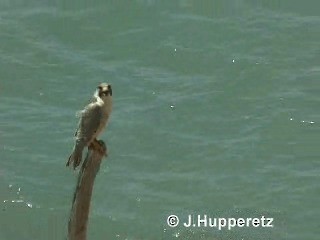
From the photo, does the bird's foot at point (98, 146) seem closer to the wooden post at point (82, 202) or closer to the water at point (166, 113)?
the wooden post at point (82, 202)

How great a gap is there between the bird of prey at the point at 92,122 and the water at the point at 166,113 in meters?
4.00

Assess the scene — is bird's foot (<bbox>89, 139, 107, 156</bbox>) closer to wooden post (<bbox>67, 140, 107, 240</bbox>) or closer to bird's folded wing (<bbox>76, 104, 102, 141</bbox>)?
bird's folded wing (<bbox>76, 104, 102, 141</bbox>)

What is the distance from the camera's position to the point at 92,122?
29.9 ft

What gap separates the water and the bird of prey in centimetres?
400

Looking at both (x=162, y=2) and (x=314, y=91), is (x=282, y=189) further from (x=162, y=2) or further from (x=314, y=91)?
(x=162, y=2)

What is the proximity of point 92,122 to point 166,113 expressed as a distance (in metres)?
6.22

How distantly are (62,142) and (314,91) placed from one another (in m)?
3.93

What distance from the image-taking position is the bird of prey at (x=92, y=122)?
8812 mm

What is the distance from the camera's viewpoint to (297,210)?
13484 millimetres

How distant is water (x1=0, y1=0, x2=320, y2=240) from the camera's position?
44.3 ft

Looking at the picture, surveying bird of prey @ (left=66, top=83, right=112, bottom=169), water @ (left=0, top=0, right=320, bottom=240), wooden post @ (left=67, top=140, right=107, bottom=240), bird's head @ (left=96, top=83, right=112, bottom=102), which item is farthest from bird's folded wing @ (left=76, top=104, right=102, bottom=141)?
water @ (left=0, top=0, right=320, bottom=240)

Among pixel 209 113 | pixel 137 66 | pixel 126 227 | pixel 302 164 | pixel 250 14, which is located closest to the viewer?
pixel 126 227

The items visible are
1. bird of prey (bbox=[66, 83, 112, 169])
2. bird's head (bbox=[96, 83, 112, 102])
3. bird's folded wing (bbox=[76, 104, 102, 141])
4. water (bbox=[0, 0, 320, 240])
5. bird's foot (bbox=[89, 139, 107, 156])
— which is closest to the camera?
bird's foot (bbox=[89, 139, 107, 156])

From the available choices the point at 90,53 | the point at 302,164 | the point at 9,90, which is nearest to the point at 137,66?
the point at 90,53
